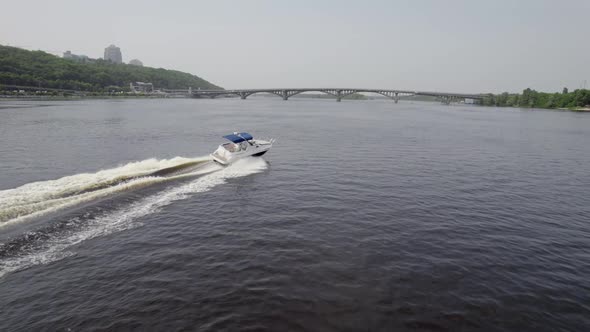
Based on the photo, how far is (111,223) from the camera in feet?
67.9

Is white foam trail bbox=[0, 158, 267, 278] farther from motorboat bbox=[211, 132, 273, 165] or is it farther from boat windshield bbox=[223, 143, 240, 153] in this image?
boat windshield bbox=[223, 143, 240, 153]

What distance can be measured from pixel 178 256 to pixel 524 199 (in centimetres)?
2852

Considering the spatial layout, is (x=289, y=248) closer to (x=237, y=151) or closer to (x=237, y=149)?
(x=237, y=151)

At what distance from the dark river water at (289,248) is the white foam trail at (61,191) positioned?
0.17 meters

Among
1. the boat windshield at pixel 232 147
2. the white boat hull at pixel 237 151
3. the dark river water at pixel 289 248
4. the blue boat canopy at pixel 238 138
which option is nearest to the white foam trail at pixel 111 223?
the dark river water at pixel 289 248

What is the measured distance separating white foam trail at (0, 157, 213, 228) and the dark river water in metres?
0.17

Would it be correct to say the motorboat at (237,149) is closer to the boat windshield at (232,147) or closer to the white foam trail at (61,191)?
the boat windshield at (232,147)

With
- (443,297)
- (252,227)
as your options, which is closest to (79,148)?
(252,227)

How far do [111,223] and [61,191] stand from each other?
7.46m

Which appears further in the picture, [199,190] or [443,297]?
[199,190]

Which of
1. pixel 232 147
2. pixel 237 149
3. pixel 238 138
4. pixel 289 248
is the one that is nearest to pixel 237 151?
pixel 237 149

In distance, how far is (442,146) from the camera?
5419cm

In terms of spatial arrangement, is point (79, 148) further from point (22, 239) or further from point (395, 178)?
point (395, 178)

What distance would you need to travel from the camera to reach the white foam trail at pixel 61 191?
2058 cm
